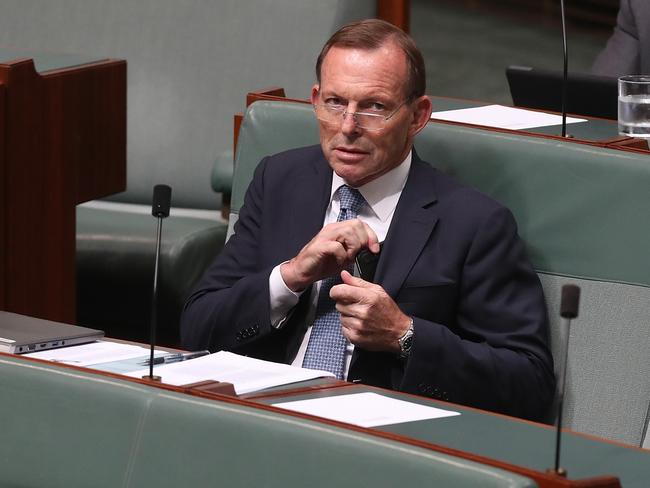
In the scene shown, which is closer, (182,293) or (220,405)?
(220,405)

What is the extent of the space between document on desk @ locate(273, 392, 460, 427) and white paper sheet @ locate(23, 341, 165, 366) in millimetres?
343

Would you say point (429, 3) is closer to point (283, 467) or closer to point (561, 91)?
point (561, 91)

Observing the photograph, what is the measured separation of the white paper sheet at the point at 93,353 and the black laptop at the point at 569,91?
1.19 m

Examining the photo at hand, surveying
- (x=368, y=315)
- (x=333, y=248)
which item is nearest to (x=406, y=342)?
(x=368, y=315)

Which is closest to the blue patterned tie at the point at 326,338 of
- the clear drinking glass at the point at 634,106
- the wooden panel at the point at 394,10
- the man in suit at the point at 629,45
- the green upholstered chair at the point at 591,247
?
the green upholstered chair at the point at 591,247

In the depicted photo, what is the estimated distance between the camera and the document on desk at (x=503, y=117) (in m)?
2.77

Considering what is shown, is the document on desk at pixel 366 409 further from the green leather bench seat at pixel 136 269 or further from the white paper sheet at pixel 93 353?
the green leather bench seat at pixel 136 269

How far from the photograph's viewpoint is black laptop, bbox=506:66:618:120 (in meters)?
2.92

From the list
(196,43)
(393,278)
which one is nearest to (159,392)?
(393,278)

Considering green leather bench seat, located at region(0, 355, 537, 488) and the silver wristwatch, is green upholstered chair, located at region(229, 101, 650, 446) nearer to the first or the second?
the silver wristwatch

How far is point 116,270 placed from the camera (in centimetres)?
376

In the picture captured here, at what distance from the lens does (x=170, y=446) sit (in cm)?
157

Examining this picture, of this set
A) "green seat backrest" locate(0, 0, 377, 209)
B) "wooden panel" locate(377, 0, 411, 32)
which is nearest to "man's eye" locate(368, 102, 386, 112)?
"green seat backrest" locate(0, 0, 377, 209)

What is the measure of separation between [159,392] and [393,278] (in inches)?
32.9
